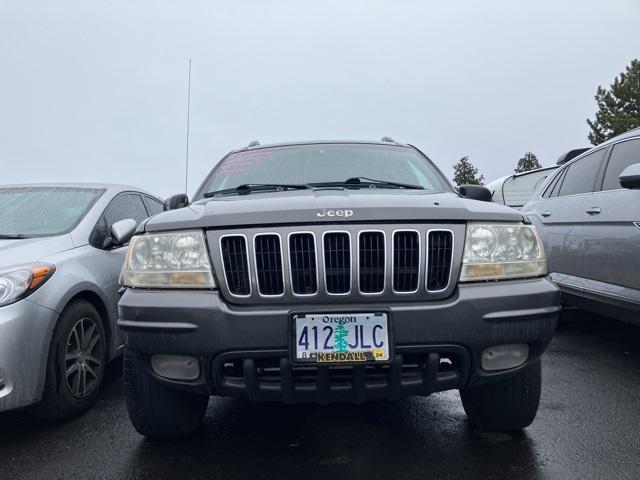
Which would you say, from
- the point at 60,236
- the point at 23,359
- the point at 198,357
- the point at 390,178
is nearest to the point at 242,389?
the point at 198,357

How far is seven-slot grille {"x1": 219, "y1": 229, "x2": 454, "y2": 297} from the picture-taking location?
2025 mm

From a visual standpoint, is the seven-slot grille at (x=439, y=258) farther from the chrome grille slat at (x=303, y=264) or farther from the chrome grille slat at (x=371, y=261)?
the chrome grille slat at (x=303, y=264)

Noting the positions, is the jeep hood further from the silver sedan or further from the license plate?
the silver sedan

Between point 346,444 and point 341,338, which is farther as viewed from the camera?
point 346,444

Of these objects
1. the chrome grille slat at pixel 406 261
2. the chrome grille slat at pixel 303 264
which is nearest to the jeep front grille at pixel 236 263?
the chrome grille slat at pixel 303 264

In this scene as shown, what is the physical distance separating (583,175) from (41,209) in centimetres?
439

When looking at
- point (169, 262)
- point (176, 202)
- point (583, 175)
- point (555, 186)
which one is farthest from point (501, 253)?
point (555, 186)

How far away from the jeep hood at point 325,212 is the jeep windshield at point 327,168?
57 centimetres

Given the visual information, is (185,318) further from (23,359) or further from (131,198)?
(131,198)

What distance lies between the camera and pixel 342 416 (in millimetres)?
2834

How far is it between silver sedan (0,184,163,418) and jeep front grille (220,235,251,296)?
48.3 inches

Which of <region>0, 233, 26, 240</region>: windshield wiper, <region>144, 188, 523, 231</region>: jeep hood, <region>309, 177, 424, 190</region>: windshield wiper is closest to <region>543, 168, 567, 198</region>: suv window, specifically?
<region>309, 177, 424, 190</region>: windshield wiper

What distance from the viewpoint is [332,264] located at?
6.70 ft

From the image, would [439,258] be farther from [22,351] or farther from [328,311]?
[22,351]
